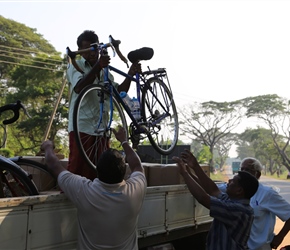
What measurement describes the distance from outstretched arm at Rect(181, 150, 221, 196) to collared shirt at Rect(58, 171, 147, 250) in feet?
3.68

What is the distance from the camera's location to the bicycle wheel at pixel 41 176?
3309 millimetres

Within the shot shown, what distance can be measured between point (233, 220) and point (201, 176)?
28.5 inches

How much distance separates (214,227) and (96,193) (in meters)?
1.14

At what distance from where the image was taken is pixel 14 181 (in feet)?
9.07

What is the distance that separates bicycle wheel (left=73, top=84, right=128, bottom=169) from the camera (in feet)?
10.1

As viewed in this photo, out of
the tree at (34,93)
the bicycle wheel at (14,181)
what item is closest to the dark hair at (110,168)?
the bicycle wheel at (14,181)

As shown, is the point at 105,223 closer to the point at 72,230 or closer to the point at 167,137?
the point at 72,230

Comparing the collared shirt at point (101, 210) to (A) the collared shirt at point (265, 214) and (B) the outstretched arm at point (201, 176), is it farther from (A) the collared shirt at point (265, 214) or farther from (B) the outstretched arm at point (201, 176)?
(A) the collared shirt at point (265, 214)

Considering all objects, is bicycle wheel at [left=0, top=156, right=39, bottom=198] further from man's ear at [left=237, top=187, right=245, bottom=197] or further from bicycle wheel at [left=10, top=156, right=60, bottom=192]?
man's ear at [left=237, top=187, right=245, bottom=197]

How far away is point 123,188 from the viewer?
2.37 metres

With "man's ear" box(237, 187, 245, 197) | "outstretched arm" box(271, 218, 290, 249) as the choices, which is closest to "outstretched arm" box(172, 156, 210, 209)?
"man's ear" box(237, 187, 245, 197)

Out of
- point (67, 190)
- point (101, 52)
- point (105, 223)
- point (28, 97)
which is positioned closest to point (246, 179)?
point (105, 223)

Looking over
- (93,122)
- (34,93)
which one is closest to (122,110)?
(93,122)

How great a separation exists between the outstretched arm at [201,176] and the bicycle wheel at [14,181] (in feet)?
4.52
